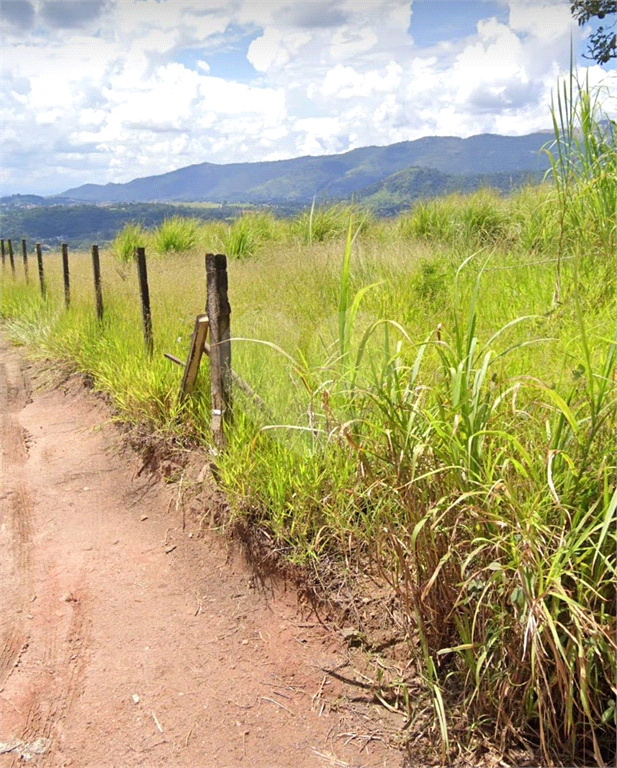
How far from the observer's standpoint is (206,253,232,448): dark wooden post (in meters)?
3.98

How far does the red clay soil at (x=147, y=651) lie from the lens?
2.60 m

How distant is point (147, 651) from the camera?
311cm

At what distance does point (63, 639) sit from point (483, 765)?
210 centimetres

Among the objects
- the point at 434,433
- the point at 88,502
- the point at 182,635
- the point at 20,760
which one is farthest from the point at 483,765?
the point at 88,502

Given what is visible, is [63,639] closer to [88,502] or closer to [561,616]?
[88,502]

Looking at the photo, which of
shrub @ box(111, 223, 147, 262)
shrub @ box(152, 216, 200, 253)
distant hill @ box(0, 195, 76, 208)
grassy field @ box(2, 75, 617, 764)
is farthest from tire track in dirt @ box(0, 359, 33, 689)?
distant hill @ box(0, 195, 76, 208)

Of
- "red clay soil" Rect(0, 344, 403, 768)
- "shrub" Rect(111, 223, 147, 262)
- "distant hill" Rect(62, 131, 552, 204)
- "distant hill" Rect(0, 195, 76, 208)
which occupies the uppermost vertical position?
"distant hill" Rect(62, 131, 552, 204)

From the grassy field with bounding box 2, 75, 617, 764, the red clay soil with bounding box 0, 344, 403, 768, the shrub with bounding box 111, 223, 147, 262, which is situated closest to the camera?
the grassy field with bounding box 2, 75, 617, 764

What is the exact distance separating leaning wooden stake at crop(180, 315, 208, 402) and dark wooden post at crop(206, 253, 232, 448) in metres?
0.17

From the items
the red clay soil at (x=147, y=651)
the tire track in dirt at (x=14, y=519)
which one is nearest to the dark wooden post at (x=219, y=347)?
the red clay soil at (x=147, y=651)

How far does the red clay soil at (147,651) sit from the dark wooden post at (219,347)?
66cm

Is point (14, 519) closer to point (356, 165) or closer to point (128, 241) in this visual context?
point (128, 241)

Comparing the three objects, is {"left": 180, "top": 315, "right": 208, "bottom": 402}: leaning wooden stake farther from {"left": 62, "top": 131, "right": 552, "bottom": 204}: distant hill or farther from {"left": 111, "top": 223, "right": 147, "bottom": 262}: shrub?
→ {"left": 62, "top": 131, "right": 552, "bottom": 204}: distant hill

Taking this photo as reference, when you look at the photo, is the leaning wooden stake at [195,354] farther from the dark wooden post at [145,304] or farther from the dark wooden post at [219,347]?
the dark wooden post at [145,304]
